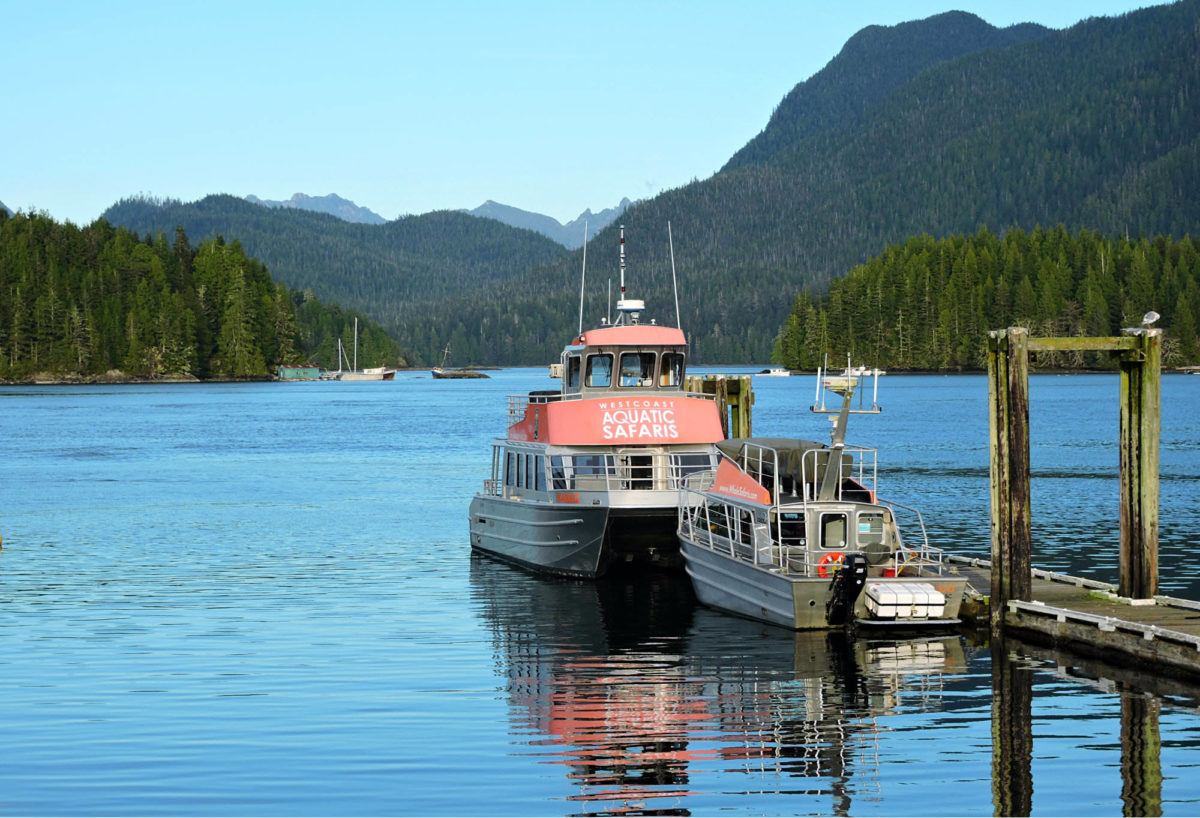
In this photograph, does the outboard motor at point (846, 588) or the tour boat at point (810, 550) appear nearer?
the outboard motor at point (846, 588)

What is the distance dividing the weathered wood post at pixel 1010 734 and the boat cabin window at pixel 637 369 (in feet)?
50.3

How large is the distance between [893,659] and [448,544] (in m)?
24.2

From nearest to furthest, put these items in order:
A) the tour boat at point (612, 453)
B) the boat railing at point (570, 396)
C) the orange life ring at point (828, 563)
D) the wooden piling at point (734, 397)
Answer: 1. the orange life ring at point (828, 563)
2. the tour boat at point (612, 453)
3. the boat railing at point (570, 396)
4. the wooden piling at point (734, 397)

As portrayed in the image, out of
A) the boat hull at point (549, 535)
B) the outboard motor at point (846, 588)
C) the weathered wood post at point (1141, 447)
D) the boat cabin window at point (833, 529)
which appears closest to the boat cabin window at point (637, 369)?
the boat hull at point (549, 535)

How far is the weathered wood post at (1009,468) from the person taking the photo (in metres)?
29.8

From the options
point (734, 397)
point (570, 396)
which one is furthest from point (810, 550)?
point (734, 397)

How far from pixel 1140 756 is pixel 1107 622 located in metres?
6.03

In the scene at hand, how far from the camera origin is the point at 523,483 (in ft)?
144

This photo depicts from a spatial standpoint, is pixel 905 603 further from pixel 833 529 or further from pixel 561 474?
pixel 561 474

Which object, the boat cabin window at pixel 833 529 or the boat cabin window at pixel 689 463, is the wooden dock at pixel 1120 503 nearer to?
the boat cabin window at pixel 833 529

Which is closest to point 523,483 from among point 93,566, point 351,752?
point 93,566

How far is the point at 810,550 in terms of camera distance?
105 feet

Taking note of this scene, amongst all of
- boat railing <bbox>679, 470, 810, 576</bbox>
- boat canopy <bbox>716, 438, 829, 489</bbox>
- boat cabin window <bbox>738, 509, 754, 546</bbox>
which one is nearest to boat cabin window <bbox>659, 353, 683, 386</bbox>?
boat railing <bbox>679, 470, 810, 576</bbox>

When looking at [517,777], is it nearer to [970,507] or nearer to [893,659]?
[893,659]
